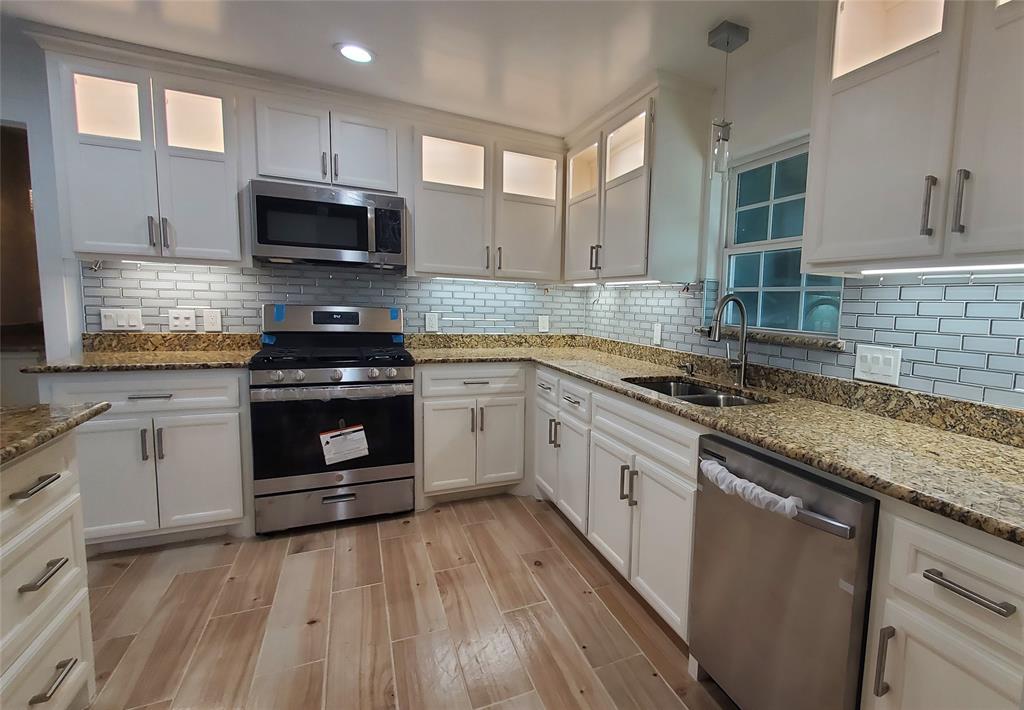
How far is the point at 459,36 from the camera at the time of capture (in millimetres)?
1957

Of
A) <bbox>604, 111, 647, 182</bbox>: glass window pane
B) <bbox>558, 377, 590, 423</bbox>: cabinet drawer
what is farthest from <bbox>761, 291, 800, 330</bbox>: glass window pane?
<bbox>604, 111, 647, 182</bbox>: glass window pane

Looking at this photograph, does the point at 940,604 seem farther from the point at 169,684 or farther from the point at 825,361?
the point at 169,684

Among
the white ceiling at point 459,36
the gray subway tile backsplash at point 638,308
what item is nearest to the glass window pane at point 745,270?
the gray subway tile backsplash at point 638,308

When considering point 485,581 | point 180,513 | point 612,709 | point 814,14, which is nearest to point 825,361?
point 814,14

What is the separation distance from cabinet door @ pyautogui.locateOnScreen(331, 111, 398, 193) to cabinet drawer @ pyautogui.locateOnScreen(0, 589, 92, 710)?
7.31 ft

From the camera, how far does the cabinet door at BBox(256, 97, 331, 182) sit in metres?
2.42

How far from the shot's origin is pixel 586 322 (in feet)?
11.5

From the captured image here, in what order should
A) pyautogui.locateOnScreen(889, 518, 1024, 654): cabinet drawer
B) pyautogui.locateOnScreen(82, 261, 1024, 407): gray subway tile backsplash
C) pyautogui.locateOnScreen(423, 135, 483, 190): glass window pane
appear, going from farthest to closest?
pyautogui.locateOnScreen(423, 135, 483, 190): glass window pane
pyautogui.locateOnScreen(82, 261, 1024, 407): gray subway tile backsplash
pyautogui.locateOnScreen(889, 518, 1024, 654): cabinet drawer

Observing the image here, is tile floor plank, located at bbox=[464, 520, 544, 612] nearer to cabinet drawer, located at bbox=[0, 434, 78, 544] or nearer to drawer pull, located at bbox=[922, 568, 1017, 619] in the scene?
drawer pull, located at bbox=[922, 568, 1017, 619]

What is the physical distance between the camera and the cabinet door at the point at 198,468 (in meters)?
2.19

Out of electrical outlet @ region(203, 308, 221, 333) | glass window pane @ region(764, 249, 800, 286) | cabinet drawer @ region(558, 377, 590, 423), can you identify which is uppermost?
glass window pane @ region(764, 249, 800, 286)

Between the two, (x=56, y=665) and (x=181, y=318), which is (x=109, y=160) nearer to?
(x=181, y=318)

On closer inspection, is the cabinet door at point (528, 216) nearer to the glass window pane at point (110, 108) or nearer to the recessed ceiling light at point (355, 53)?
the recessed ceiling light at point (355, 53)

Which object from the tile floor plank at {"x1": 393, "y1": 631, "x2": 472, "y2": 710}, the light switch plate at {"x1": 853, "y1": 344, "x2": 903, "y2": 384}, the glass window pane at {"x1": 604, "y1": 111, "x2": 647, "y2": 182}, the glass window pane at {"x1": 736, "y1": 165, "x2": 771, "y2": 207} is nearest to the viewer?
the tile floor plank at {"x1": 393, "y1": 631, "x2": 472, "y2": 710}
